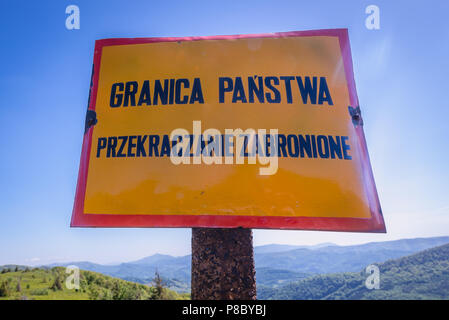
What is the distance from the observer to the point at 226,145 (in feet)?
6.18

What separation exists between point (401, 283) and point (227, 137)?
14985 centimetres

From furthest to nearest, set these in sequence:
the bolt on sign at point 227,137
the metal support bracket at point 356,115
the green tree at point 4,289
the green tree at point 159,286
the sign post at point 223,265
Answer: the green tree at point 159,286
the green tree at point 4,289
the metal support bracket at point 356,115
the bolt on sign at point 227,137
the sign post at point 223,265

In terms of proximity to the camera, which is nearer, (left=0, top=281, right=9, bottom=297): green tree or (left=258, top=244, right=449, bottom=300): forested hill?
(left=0, top=281, right=9, bottom=297): green tree

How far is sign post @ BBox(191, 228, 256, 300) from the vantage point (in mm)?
1662

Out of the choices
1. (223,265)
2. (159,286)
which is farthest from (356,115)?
(159,286)

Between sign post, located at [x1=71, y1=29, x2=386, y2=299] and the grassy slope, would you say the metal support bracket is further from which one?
the grassy slope

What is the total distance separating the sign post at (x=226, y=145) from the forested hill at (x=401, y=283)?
415ft

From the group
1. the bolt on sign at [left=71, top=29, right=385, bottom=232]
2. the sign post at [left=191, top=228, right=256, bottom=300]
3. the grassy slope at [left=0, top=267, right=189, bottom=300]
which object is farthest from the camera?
the grassy slope at [left=0, top=267, right=189, bottom=300]

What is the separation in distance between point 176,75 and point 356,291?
158 meters

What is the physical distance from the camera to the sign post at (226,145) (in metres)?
1.75

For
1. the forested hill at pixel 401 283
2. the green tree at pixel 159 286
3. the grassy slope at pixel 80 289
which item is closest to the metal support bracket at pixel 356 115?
the grassy slope at pixel 80 289

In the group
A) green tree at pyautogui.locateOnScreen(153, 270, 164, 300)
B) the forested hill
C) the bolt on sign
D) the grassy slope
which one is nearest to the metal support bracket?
the bolt on sign

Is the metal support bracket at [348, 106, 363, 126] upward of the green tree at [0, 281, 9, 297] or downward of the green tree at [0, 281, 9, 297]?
upward

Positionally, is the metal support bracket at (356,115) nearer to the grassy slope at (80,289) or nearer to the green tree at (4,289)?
the grassy slope at (80,289)
